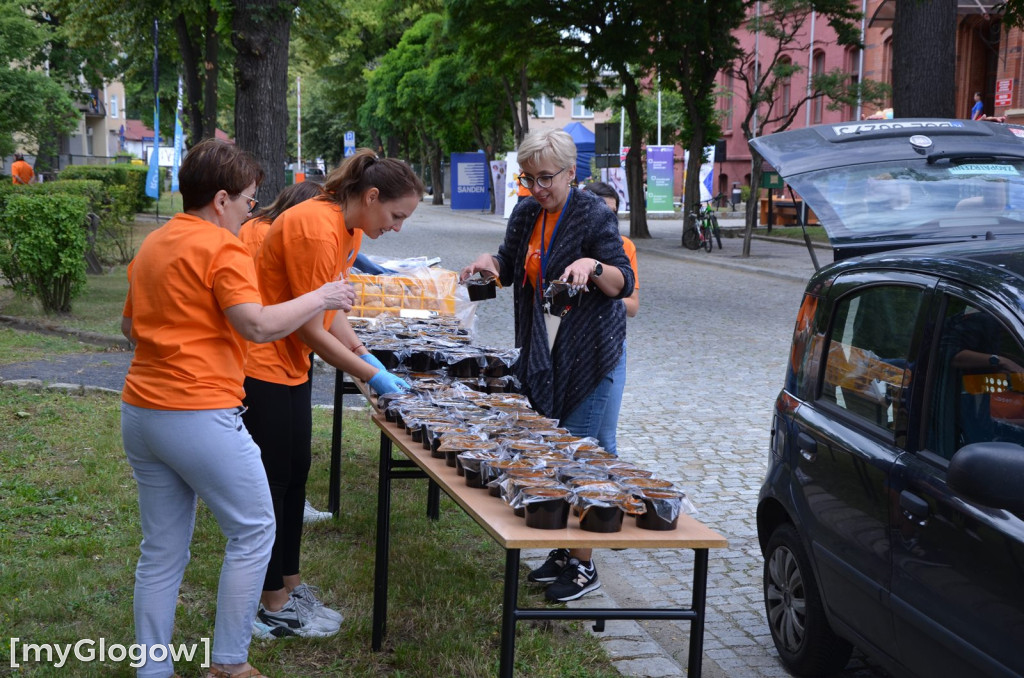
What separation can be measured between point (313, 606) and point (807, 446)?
6.89ft

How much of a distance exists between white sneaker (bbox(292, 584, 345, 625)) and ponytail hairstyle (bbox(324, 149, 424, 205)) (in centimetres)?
163

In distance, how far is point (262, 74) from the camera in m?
11.7

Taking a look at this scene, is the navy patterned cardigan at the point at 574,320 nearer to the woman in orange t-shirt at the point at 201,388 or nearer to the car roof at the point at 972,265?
the car roof at the point at 972,265

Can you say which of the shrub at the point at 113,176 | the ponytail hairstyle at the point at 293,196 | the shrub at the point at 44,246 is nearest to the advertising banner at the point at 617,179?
the shrub at the point at 113,176

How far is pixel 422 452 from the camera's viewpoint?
392 centimetres

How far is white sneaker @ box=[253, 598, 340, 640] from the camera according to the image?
4453mm

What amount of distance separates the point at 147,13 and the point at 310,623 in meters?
15.8

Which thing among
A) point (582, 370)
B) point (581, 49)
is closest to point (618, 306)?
point (582, 370)

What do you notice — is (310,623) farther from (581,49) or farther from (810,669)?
(581,49)

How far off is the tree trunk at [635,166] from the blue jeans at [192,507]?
26.4m

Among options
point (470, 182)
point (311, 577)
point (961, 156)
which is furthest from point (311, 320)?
point (470, 182)

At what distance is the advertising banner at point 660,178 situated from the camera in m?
35.8

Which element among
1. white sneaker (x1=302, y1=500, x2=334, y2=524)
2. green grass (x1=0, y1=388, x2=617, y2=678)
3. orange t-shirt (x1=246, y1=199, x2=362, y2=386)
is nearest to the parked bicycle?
green grass (x1=0, y1=388, x2=617, y2=678)

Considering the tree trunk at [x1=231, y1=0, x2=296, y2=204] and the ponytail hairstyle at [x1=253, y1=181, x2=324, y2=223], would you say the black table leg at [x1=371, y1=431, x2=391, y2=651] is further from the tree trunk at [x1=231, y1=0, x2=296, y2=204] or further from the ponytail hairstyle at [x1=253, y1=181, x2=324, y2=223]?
the tree trunk at [x1=231, y1=0, x2=296, y2=204]
